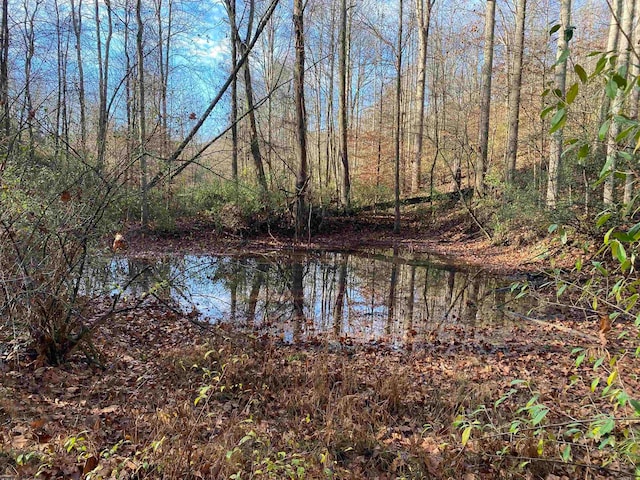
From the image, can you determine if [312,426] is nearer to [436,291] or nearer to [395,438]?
[395,438]

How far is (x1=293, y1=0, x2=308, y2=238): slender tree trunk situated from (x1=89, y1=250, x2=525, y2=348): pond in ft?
7.67

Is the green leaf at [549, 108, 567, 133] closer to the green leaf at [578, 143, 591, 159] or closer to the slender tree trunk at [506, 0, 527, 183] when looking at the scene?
the green leaf at [578, 143, 591, 159]

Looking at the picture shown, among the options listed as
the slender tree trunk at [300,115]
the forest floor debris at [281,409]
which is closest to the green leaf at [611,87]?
the forest floor debris at [281,409]

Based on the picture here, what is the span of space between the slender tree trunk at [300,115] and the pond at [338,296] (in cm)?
234

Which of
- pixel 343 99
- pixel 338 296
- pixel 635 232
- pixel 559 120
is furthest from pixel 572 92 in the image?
pixel 343 99

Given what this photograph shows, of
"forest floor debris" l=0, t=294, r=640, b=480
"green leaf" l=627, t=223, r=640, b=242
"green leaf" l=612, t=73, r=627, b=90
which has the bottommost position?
"forest floor debris" l=0, t=294, r=640, b=480

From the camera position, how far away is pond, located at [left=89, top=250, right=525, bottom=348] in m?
6.69

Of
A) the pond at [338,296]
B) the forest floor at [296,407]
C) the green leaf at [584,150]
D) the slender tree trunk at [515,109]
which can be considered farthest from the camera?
the slender tree trunk at [515,109]

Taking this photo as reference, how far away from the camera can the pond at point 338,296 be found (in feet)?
22.0

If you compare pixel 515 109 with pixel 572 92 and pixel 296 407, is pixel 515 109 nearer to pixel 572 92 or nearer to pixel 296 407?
pixel 296 407

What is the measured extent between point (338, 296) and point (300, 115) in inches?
239

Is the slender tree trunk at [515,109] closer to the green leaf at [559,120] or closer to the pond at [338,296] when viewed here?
the pond at [338,296]

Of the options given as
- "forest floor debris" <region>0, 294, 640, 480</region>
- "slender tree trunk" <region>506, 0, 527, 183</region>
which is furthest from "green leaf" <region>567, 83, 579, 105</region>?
"slender tree trunk" <region>506, 0, 527, 183</region>

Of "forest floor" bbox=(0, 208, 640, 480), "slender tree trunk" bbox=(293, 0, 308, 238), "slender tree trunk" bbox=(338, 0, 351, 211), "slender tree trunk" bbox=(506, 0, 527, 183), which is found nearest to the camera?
"forest floor" bbox=(0, 208, 640, 480)
